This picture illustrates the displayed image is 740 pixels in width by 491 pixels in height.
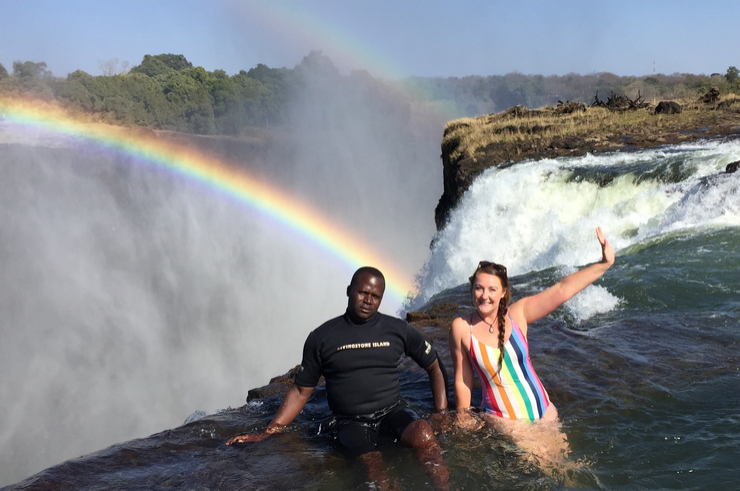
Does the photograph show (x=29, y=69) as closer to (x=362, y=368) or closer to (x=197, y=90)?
(x=197, y=90)

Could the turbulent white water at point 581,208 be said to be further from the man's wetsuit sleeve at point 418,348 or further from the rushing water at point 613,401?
the man's wetsuit sleeve at point 418,348

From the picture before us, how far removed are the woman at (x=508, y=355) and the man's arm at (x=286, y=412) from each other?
3.80 feet

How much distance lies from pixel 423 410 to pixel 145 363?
1726cm

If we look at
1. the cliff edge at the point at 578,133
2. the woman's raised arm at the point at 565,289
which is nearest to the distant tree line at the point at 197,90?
the cliff edge at the point at 578,133

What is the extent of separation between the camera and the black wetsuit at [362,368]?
4.11 meters

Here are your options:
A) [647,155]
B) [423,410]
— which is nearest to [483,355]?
[423,410]

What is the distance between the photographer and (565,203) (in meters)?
14.4

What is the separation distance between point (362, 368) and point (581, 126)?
823 inches

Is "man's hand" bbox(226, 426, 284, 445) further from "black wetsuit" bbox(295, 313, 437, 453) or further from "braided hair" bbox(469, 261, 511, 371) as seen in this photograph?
"braided hair" bbox(469, 261, 511, 371)

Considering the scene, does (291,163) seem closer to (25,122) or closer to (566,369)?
(25,122)

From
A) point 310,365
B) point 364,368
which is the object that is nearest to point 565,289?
point 364,368

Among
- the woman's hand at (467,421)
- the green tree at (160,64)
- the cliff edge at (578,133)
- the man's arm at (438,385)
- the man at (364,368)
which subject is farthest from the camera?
the green tree at (160,64)

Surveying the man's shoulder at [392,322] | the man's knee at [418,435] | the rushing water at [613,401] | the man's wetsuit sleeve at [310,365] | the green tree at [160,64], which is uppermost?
the green tree at [160,64]

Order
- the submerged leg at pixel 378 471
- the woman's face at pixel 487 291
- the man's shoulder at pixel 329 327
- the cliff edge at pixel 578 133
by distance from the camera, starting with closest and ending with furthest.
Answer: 1. the submerged leg at pixel 378 471
2. the woman's face at pixel 487 291
3. the man's shoulder at pixel 329 327
4. the cliff edge at pixel 578 133
